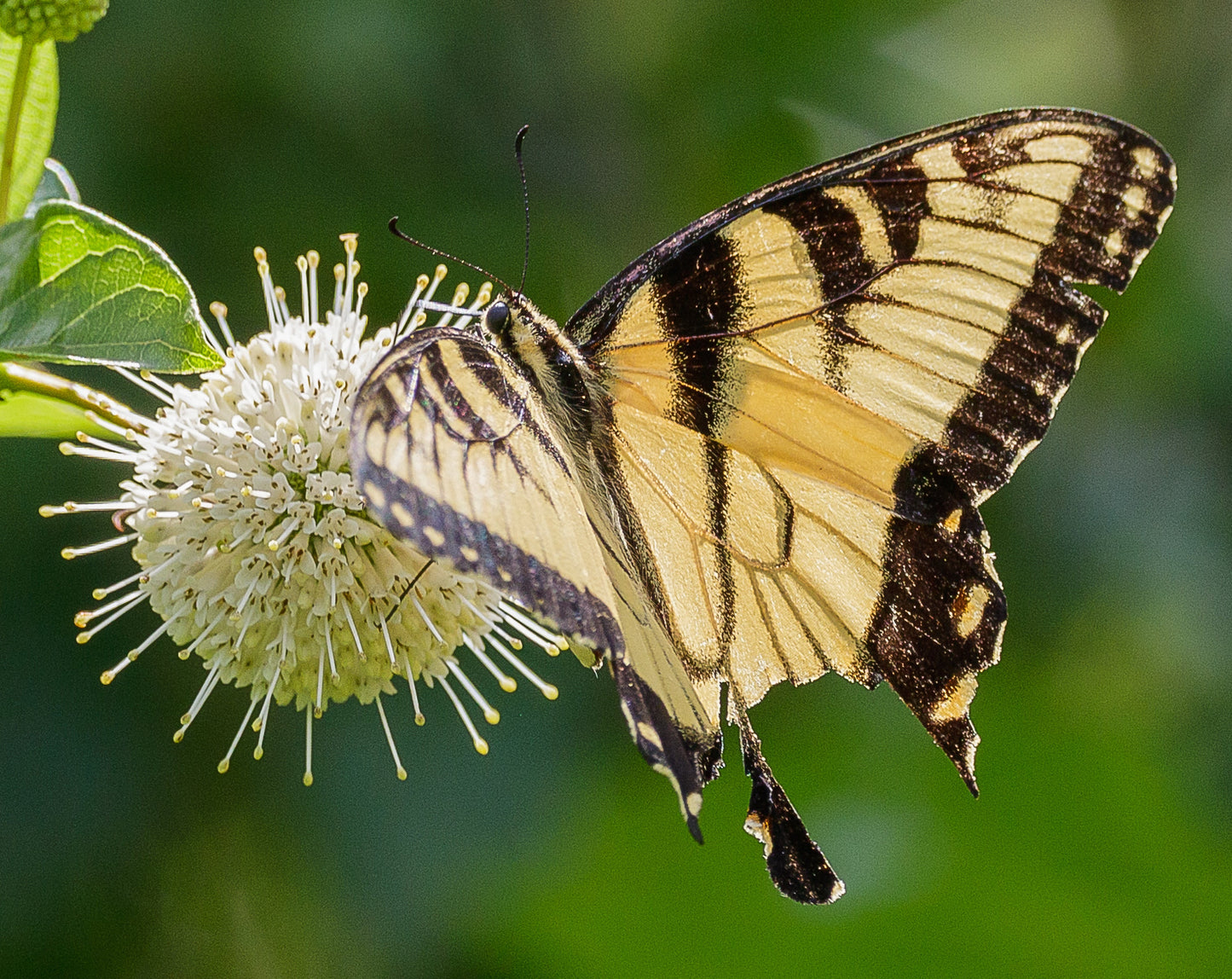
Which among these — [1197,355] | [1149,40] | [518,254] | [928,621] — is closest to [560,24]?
[518,254]

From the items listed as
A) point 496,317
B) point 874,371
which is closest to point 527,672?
point 496,317

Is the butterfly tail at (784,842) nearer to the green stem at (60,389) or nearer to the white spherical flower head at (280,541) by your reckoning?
the white spherical flower head at (280,541)

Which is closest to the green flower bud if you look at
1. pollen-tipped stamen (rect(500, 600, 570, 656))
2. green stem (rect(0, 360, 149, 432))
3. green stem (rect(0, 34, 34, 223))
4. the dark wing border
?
green stem (rect(0, 34, 34, 223))

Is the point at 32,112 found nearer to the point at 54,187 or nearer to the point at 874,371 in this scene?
the point at 54,187

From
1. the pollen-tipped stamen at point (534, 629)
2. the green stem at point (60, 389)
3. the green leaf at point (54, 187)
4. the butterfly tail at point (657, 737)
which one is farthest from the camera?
the pollen-tipped stamen at point (534, 629)

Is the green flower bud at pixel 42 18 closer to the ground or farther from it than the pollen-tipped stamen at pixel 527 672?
farther from it

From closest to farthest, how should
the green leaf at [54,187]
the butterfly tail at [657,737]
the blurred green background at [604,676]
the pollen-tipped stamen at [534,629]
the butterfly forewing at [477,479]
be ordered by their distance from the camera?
the butterfly forewing at [477,479]
the butterfly tail at [657,737]
the green leaf at [54,187]
the pollen-tipped stamen at [534,629]
the blurred green background at [604,676]

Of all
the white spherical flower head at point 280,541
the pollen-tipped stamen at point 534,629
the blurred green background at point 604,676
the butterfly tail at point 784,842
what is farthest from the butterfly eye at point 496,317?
the blurred green background at point 604,676
